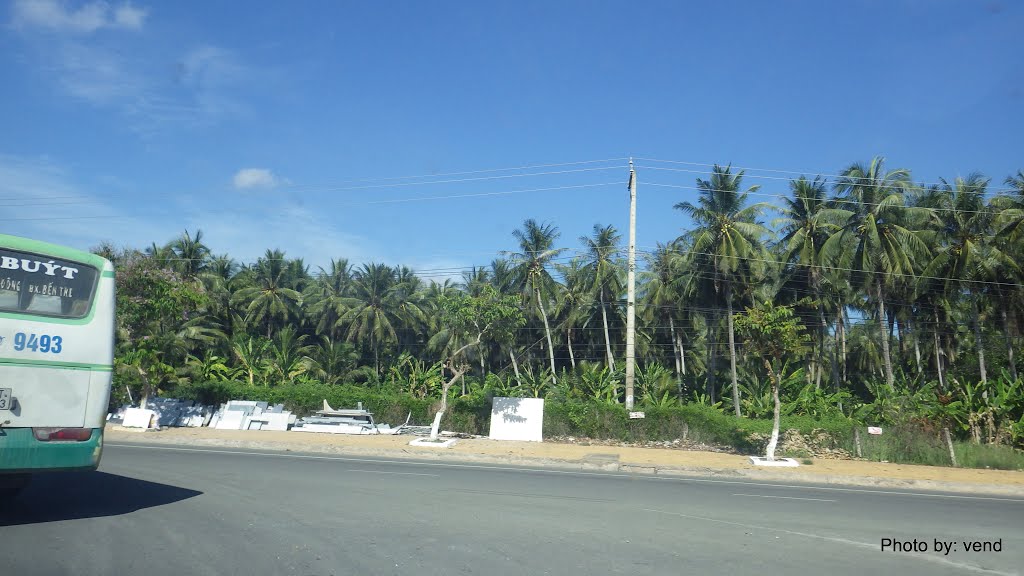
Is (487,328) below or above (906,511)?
above

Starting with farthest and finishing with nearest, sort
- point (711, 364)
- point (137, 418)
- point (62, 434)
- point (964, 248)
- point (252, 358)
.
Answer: point (711, 364)
point (252, 358)
point (964, 248)
point (137, 418)
point (62, 434)

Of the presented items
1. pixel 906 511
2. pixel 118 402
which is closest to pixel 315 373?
pixel 118 402

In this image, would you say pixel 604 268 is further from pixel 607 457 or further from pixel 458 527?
pixel 458 527

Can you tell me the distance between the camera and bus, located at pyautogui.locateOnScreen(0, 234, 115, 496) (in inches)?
301

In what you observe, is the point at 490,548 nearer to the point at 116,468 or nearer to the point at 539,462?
the point at 116,468

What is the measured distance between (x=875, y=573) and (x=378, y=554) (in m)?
5.21

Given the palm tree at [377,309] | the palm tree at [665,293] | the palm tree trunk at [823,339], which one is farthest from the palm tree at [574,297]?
the palm tree trunk at [823,339]

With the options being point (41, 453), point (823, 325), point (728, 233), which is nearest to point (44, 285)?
point (41, 453)

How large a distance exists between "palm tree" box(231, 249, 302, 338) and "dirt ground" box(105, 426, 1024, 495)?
28.6 meters

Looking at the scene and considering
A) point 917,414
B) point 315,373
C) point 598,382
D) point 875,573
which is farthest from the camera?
point 315,373

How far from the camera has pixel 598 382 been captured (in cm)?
3681

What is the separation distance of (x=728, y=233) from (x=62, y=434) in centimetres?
3509

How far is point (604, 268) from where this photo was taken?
5022 cm

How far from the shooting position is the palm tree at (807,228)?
39156mm
